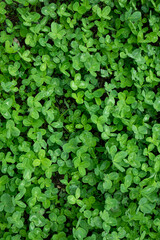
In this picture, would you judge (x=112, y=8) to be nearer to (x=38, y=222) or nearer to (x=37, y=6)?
(x=37, y=6)

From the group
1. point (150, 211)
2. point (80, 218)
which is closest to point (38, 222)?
point (80, 218)

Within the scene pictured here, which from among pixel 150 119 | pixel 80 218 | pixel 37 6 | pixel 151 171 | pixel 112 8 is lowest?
pixel 80 218

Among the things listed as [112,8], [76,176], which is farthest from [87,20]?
[76,176]

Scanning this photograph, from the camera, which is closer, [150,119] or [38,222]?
[38,222]

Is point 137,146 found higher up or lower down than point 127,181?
higher up

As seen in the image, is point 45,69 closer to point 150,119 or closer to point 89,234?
point 150,119

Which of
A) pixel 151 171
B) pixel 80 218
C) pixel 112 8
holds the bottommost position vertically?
pixel 80 218
